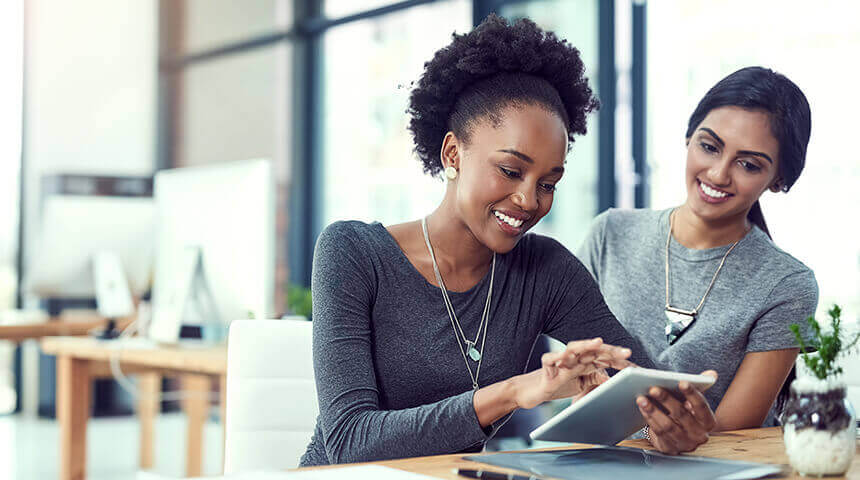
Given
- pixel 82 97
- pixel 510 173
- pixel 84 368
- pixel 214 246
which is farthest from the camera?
pixel 82 97

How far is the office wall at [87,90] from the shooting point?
6.01m

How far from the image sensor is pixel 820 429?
1.14m

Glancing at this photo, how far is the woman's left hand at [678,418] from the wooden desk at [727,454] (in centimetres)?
4

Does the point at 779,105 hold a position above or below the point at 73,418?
above

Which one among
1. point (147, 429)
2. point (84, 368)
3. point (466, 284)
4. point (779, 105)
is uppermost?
point (779, 105)

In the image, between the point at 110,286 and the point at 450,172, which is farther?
the point at 110,286

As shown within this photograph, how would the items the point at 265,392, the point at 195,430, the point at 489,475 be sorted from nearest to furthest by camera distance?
1. the point at 489,475
2. the point at 265,392
3. the point at 195,430

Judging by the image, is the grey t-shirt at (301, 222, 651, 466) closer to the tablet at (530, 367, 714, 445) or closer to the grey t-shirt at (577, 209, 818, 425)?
the tablet at (530, 367, 714, 445)

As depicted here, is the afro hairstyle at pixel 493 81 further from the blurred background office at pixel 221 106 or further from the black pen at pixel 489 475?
the blurred background office at pixel 221 106

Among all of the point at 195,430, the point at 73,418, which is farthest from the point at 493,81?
the point at 195,430

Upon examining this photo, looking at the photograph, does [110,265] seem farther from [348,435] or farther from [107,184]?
[348,435]

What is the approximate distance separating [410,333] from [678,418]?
1.48ft

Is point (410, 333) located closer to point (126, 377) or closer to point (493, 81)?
point (493, 81)

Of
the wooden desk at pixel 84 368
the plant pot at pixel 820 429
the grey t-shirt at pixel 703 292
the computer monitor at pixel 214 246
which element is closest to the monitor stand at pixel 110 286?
the wooden desk at pixel 84 368
